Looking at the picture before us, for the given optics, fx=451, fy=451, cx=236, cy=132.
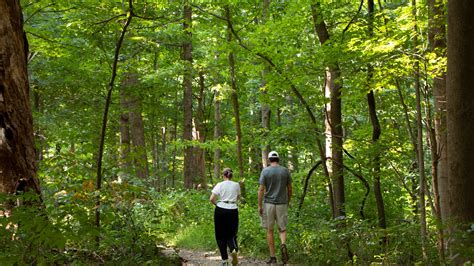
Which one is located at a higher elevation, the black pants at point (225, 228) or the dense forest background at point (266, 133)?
the dense forest background at point (266, 133)

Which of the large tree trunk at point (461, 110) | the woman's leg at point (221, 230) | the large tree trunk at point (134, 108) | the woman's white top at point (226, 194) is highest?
the large tree trunk at point (134, 108)

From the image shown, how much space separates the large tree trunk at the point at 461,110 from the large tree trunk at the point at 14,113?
5360 mm

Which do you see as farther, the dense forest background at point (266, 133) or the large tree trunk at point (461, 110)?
the dense forest background at point (266, 133)

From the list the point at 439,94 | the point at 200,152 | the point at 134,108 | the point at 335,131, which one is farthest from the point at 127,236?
the point at 200,152

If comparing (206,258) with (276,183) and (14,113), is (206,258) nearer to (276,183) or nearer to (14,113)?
(276,183)

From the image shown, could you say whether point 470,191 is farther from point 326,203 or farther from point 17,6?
point 326,203

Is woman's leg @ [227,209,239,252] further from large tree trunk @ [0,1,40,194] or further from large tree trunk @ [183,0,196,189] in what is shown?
large tree trunk @ [183,0,196,189]

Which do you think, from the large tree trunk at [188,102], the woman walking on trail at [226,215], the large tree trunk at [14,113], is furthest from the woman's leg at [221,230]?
the large tree trunk at [188,102]

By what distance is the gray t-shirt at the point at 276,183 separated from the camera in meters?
8.88

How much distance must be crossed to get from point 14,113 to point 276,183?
192 inches

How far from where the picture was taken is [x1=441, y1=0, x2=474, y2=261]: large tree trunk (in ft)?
16.9

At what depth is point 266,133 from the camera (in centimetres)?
1280

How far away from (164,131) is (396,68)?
26.1 meters

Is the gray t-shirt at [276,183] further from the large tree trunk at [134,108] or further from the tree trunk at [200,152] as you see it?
the tree trunk at [200,152]
